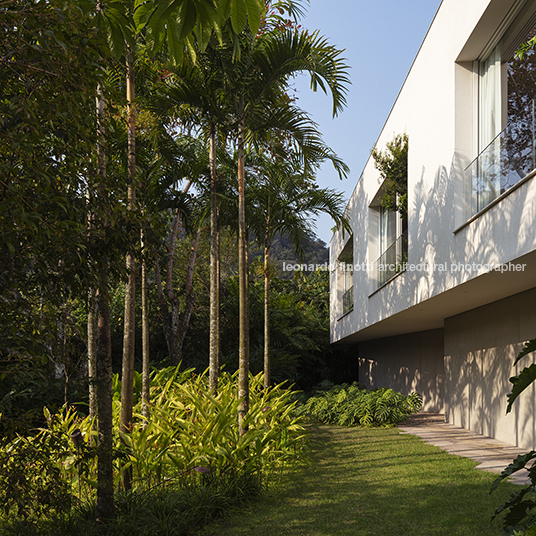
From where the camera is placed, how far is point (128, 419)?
20.0 feet

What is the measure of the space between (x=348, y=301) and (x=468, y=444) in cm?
883

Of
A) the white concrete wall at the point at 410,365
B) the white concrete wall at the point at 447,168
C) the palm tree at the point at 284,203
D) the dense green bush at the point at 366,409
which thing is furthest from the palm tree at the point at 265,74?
the white concrete wall at the point at 410,365

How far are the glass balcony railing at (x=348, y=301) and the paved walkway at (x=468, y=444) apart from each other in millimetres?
4779

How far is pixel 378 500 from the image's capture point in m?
5.38

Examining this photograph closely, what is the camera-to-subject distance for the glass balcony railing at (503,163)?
5.28 metres

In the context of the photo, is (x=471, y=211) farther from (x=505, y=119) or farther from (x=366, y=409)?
(x=366, y=409)

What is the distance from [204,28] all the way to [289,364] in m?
16.2

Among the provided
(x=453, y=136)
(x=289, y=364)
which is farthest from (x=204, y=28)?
(x=289, y=364)

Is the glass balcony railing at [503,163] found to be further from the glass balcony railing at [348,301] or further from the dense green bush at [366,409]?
the glass balcony railing at [348,301]

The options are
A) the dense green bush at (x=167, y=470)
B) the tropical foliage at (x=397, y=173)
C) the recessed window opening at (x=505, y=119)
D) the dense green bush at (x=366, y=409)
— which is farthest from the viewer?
the dense green bush at (x=366, y=409)

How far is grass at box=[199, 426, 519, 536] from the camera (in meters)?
4.53

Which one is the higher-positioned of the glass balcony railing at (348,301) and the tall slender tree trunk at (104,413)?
the glass balcony railing at (348,301)

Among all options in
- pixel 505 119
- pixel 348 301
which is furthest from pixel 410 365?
pixel 505 119

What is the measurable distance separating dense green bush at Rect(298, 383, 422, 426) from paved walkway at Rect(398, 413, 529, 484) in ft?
1.16
